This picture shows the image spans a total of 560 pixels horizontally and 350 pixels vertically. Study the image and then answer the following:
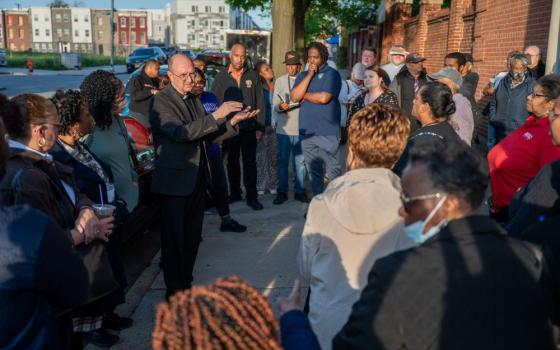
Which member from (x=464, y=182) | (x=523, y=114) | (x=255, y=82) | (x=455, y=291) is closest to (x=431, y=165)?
(x=464, y=182)

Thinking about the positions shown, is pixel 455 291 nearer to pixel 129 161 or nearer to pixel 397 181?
pixel 397 181

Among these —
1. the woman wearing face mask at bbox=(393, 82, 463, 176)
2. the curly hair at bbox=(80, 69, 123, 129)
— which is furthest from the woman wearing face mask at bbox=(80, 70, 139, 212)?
the woman wearing face mask at bbox=(393, 82, 463, 176)

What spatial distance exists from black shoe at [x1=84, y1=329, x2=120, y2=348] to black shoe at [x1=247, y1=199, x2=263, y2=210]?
328 centimetres

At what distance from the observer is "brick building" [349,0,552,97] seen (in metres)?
8.70

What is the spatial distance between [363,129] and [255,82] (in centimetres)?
430

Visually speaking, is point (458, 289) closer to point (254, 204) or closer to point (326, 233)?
point (326, 233)

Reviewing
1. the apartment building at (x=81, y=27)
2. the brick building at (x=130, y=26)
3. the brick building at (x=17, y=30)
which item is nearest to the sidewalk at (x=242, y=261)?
the brick building at (x=130, y=26)

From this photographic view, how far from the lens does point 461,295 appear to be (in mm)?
1573

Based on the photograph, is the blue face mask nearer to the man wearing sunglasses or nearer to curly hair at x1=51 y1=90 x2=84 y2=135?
the man wearing sunglasses

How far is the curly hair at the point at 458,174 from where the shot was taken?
1.72 m

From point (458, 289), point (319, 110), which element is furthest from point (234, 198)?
point (458, 289)

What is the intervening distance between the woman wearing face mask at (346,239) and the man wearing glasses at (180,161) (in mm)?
1723

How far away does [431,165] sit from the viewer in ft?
5.79

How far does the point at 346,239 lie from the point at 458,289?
0.75 metres
